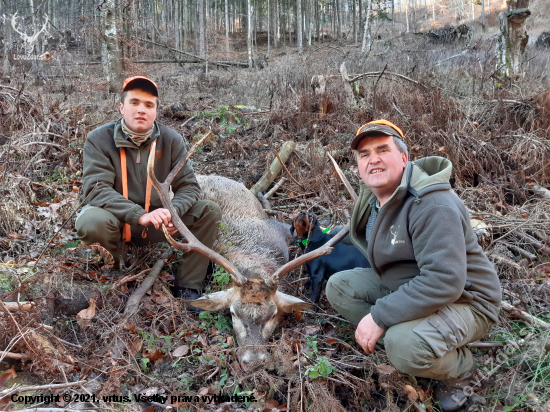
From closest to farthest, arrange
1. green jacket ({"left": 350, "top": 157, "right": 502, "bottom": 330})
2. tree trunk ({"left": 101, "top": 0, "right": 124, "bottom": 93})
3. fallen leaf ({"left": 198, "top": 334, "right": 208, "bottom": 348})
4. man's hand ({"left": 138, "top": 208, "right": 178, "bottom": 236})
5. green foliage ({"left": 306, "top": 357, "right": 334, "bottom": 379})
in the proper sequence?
green jacket ({"left": 350, "top": 157, "right": 502, "bottom": 330}), green foliage ({"left": 306, "top": 357, "right": 334, "bottom": 379}), fallen leaf ({"left": 198, "top": 334, "right": 208, "bottom": 348}), man's hand ({"left": 138, "top": 208, "right": 178, "bottom": 236}), tree trunk ({"left": 101, "top": 0, "right": 124, "bottom": 93})

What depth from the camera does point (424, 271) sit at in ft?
8.33

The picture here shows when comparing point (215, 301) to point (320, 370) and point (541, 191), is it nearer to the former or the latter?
point (320, 370)

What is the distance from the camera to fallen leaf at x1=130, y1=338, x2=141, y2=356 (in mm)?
3235

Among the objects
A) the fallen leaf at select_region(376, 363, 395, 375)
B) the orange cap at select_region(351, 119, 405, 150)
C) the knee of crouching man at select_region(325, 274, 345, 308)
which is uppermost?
the orange cap at select_region(351, 119, 405, 150)

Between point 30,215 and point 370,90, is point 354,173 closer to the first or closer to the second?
point 370,90

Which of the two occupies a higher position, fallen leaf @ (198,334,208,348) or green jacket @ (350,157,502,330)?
green jacket @ (350,157,502,330)

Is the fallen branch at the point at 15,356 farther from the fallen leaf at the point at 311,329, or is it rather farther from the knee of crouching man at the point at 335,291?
the knee of crouching man at the point at 335,291

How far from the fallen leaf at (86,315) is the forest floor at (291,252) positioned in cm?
3

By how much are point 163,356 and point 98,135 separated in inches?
87.0

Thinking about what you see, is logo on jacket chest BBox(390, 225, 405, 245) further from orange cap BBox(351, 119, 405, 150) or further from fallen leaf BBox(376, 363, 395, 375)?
fallen leaf BBox(376, 363, 395, 375)

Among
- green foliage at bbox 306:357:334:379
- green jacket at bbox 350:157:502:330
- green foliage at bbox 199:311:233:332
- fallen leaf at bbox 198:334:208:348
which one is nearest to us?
green jacket at bbox 350:157:502:330

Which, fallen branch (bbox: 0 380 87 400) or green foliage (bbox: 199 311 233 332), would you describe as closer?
fallen branch (bbox: 0 380 87 400)

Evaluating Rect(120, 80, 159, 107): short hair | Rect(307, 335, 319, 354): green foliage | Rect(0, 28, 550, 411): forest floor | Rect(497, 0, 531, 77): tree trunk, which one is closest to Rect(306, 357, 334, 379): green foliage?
Rect(0, 28, 550, 411): forest floor

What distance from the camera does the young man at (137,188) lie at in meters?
3.83
